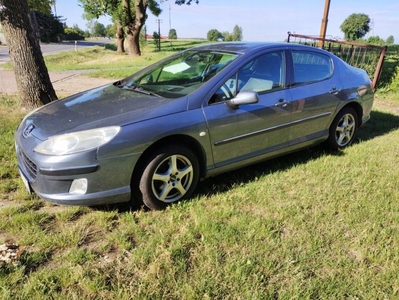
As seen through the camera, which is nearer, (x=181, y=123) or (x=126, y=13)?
(x=181, y=123)

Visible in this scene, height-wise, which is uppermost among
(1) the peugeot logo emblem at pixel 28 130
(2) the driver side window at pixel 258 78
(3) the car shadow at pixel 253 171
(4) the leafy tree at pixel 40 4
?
(4) the leafy tree at pixel 40 4

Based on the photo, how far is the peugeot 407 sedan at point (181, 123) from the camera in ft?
8.84

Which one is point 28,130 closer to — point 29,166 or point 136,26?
point 29,166

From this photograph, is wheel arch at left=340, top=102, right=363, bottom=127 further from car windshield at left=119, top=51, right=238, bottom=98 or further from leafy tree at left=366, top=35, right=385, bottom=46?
leafy tree at left=366, top=35, right=385, bottom=46

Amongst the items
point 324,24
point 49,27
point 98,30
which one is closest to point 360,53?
point 324,24

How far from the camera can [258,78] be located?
3611mm

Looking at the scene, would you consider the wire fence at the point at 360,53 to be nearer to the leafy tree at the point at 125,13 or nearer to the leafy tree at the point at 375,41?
the leafy tree at the point at 125,13

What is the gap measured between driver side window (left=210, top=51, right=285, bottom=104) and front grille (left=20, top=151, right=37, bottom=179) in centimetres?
166

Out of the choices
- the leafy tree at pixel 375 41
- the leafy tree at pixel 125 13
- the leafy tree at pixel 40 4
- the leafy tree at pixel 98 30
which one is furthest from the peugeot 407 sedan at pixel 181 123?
the leafy tree at pixel 98 30

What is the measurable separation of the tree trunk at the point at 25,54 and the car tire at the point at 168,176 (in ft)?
12.1

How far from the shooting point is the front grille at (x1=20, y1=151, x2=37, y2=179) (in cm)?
280

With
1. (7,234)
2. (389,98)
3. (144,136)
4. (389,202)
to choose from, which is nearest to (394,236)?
(389,202)

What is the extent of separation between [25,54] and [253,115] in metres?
4.03

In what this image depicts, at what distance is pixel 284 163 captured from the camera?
4219 mm
